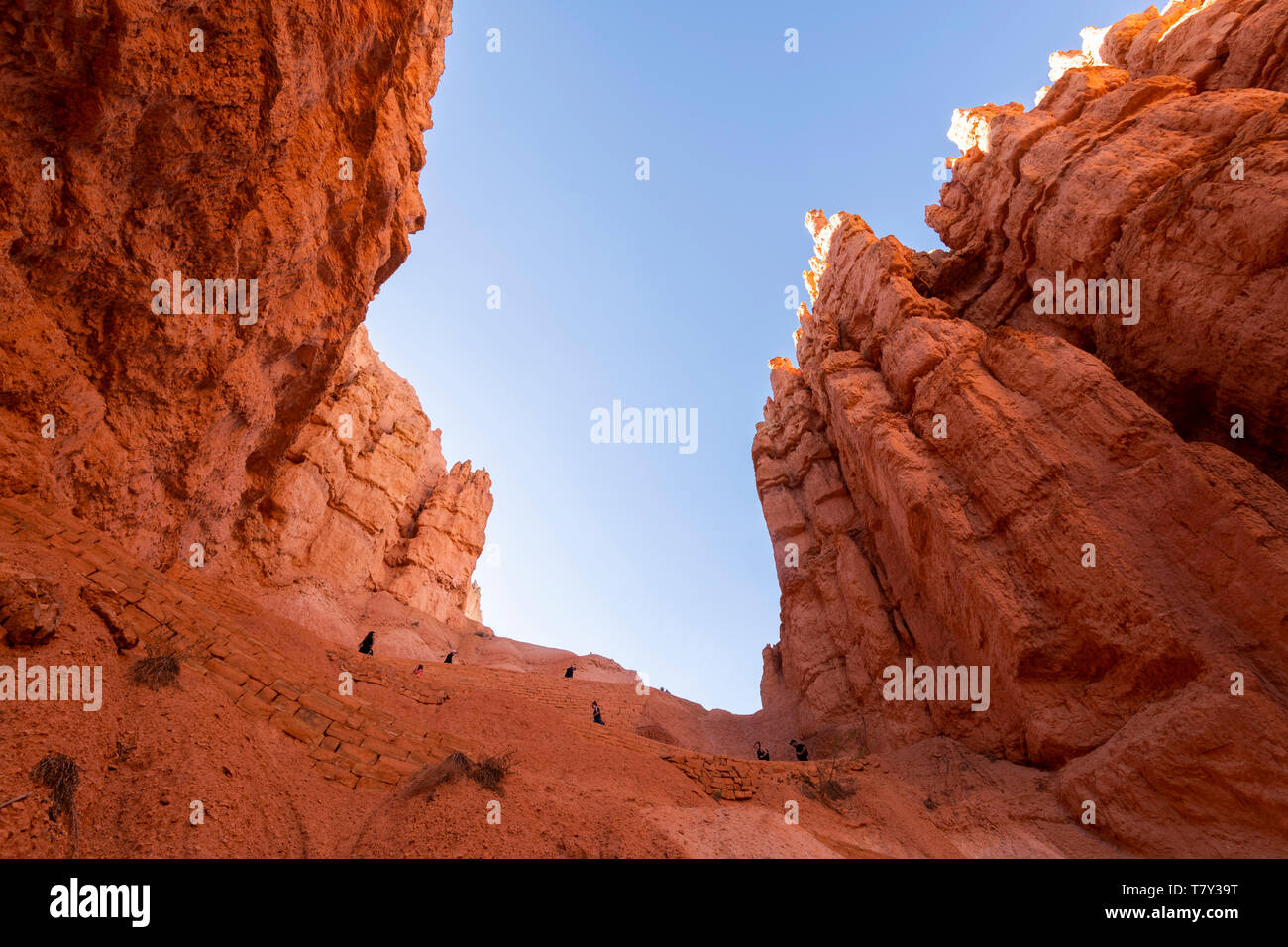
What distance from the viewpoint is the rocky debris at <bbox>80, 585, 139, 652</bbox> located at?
7.82 meters

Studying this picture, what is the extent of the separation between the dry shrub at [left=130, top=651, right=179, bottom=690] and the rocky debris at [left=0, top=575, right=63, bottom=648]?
3.25 feet

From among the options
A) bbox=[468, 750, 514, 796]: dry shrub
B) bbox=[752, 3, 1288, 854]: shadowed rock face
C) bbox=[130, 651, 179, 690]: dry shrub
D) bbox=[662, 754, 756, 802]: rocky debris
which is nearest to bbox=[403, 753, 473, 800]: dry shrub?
bbox=[468, 750, 514, 796]: dry shrub

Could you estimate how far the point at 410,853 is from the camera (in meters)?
7.11

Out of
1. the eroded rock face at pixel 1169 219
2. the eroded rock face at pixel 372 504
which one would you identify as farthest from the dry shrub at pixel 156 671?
the eroded rock face at pixel 1169 219

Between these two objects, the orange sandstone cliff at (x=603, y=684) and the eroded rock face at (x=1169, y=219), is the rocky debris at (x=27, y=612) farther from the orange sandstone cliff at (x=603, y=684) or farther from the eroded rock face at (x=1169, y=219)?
the eroded rock face at (x=1169, y=219)

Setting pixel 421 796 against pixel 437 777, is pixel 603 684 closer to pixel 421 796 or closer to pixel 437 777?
pixel 437 777

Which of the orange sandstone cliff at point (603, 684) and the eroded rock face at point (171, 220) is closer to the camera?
the orange sandstone cliff at point (603, 684)

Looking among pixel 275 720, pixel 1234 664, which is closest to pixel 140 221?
pixel 275 720

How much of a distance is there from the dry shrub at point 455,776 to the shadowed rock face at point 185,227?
686cm

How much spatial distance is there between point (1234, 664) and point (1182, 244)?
9.91m

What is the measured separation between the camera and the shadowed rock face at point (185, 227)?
7836mm

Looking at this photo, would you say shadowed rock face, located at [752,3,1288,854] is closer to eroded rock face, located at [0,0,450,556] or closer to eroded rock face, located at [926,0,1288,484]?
eroded rock face, located at [926,0,1288,484]

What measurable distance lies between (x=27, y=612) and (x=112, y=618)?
1225 millimetres

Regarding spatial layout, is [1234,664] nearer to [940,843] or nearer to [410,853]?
[940,843]
